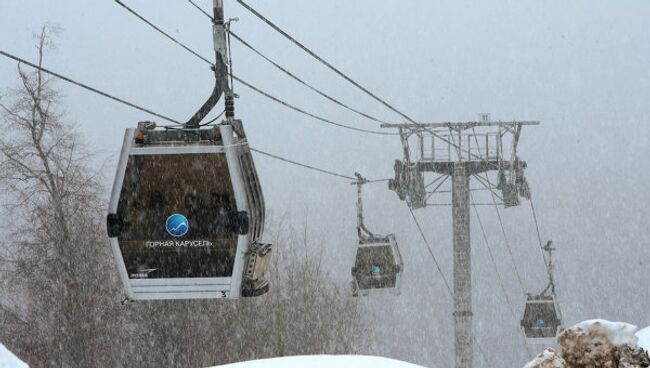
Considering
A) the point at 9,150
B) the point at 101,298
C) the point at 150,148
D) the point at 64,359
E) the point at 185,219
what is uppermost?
the point at 9,150

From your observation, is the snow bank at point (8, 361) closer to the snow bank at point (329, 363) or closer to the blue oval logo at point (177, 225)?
the blue oval logo at point (177, 225)

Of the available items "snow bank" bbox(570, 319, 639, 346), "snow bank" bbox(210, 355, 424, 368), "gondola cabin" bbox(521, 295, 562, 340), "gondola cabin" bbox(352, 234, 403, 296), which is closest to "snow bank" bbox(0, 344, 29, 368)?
"snow bank" bbox(210, 355, 424, 368)

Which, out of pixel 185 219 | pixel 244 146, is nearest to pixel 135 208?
pixel 185 219

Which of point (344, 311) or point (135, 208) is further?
point (344, 311)

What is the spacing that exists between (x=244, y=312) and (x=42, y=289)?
8.73m

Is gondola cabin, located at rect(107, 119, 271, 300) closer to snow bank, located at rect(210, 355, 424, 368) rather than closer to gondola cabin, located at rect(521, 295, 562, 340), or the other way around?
snow bank, located at rect(210, 355, 424, 368)

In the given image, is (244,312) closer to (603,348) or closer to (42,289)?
(42,289)

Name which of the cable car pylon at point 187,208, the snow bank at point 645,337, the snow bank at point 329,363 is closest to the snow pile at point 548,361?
A: the snow bank at point 645,337

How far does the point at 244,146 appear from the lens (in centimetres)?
791

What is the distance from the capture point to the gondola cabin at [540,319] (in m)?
19.9

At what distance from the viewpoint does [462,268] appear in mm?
14414

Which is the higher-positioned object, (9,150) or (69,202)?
(9,150)

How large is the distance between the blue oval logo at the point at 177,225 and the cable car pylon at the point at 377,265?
8421 millimetres

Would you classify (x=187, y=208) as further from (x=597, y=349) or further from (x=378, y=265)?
(x=378, y=265)
